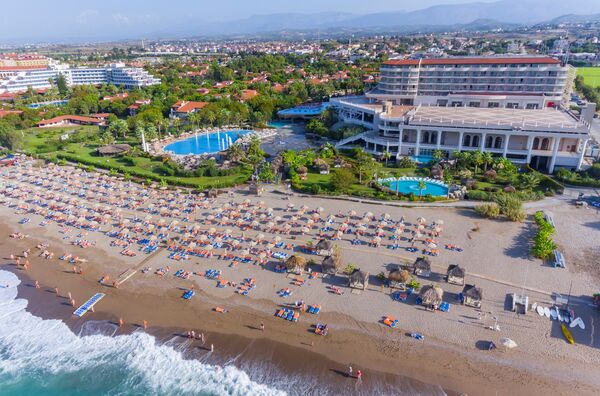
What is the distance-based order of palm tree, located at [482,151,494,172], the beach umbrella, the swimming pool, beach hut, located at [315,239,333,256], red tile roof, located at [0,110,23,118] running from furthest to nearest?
1. red tile roof, located at [0,110,23,118]
2. palm tree, located at [482,151,494,172]
3. the swimming pool
4. beach hut, located at [315,239,333,256]
5. the beach umbrella

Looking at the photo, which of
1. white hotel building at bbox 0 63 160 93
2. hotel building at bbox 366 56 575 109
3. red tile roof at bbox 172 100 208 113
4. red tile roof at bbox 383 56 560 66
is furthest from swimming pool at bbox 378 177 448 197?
white hotel building at bbox 0 63 160 93

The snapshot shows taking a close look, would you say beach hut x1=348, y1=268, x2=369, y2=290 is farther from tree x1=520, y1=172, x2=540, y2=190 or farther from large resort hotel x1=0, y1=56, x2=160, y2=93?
large resort hotel x1=0, y1=56, x2=160, y2=93

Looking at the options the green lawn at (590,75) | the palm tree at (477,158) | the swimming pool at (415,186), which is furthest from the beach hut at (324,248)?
the green lawn at (590,75)

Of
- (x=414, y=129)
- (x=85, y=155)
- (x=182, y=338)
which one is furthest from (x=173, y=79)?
(x=182, y=338)

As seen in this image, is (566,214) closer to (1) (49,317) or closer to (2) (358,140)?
(2) (358,140)

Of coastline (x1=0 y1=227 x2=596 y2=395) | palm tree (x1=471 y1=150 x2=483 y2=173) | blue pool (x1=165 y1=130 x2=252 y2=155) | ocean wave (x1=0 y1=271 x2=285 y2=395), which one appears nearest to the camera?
coastline (x1=0 y1=227 x2=596 y2=395)

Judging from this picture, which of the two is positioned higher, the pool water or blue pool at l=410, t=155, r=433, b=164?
blue pool at l=410, t=155, r=433, b=164
